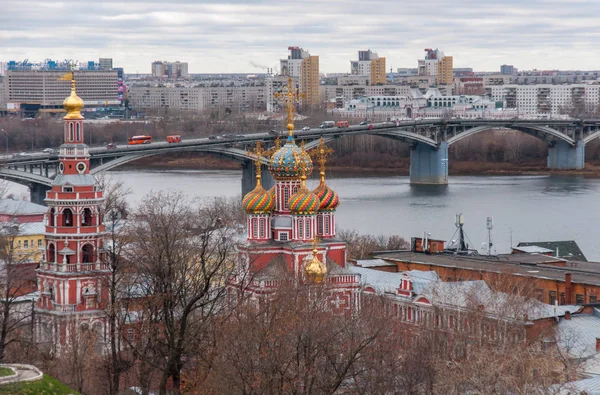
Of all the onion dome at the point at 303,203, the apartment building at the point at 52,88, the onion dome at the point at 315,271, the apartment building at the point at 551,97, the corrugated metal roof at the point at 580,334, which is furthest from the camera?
the apartment building at the point at 52,88

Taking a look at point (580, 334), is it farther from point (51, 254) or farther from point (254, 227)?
point (51, 254)

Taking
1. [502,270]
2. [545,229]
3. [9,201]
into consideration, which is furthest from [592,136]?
[502,270]

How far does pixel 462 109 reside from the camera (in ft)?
348

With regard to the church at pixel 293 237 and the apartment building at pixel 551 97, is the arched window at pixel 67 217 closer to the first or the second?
the church at pixel 293 237

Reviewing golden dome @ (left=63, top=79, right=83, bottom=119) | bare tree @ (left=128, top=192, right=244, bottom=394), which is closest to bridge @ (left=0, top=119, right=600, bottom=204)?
golden dome @ (left=63, top=79, right=83, bottom=119)

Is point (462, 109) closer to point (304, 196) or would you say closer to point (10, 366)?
point (304, 196)

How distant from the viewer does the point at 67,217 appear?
69.6ft

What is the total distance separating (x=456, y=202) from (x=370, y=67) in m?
98.8

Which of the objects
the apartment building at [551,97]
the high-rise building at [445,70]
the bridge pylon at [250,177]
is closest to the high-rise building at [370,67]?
the high-rise building at [445,70]

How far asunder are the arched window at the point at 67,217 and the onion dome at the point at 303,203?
2.76m

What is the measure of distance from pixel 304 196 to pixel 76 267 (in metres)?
2.95

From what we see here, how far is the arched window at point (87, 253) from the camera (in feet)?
69.3

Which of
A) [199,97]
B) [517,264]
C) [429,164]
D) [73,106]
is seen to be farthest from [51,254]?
[199,97]

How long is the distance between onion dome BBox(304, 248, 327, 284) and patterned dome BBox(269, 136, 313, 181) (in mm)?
1513
